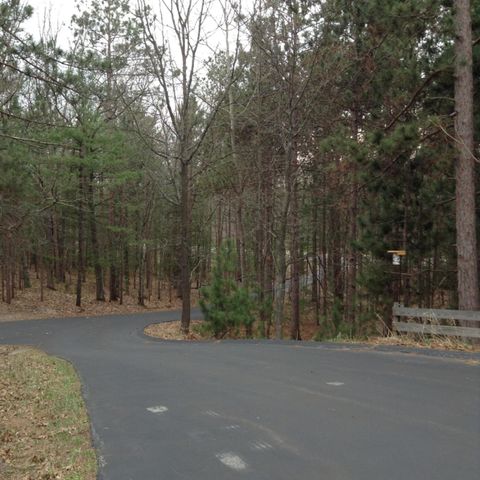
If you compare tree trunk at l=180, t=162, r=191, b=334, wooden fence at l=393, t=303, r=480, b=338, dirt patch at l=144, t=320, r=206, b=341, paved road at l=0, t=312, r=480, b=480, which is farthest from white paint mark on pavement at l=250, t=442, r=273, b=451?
tree trunk at l=180, t=162, r=191, b=334

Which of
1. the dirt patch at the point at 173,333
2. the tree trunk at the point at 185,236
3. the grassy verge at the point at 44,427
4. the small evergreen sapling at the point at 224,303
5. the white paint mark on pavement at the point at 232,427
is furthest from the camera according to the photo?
the tree trunk at the point at 185,236

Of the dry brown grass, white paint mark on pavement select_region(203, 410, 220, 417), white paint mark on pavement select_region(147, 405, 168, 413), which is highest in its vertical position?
the dry brown grass

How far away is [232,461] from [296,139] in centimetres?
1494

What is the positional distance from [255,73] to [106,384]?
1550 centimetres

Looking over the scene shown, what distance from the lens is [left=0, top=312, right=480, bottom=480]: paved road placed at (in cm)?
425

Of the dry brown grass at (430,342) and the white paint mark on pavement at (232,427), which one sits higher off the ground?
the dry brown grass at (430,342)

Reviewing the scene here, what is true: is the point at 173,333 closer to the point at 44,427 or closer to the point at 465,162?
the point at 465,162

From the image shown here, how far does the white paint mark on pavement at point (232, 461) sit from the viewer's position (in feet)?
14.0

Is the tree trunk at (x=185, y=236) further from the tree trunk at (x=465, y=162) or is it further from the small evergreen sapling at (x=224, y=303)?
the tree trunk at (x=465, y=162)

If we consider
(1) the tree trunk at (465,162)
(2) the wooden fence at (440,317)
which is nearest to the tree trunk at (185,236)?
(2) the wooden fence at (440,317)

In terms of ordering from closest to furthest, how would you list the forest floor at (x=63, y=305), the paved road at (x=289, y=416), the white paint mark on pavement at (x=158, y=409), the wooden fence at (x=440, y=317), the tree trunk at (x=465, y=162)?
the paved road at (x=289, y=416), the white paint mark on pavement at (x=158, y=409), the wooden fence at (x=440, y=317), the tree trunk at (x=465, y=162), the forest floor at (x=63, y=305)

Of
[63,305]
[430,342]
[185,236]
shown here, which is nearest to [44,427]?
[430,342]

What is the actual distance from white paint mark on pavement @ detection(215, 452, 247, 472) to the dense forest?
628 centimetres

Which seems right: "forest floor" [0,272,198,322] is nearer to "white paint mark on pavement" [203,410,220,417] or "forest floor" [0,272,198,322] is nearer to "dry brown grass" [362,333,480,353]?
"dry brown grass" [362,333,480,353]
